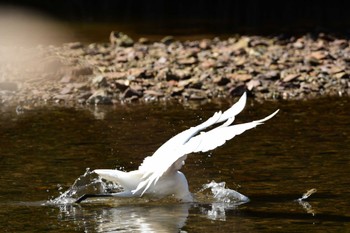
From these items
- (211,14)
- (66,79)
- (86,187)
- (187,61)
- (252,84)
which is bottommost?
(86,187)

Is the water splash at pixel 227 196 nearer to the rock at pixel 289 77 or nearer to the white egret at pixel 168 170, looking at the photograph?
the white egret at pixel 168 170

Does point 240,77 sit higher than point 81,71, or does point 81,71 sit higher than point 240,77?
point 81,71

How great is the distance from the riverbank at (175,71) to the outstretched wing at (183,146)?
264 inches

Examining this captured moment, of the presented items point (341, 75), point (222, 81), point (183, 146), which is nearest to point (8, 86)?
point (222, 81)

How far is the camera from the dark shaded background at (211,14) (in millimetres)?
22734

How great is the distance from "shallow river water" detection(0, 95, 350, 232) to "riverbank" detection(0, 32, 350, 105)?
709 millimetres

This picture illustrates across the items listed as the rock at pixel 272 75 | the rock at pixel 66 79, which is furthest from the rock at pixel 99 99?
the rock at pixel 272 75

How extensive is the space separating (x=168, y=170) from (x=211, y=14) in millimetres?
16493

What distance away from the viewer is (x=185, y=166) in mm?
11266

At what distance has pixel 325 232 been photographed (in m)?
8.15

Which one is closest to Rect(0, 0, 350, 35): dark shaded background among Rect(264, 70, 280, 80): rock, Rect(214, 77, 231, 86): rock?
Rect(264, 70, 280, 80): rock

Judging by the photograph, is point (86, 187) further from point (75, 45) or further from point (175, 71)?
point (75, 45)

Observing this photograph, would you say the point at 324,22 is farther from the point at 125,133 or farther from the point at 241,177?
the point at 241,177

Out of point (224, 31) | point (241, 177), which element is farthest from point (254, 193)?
point (224, 31)
